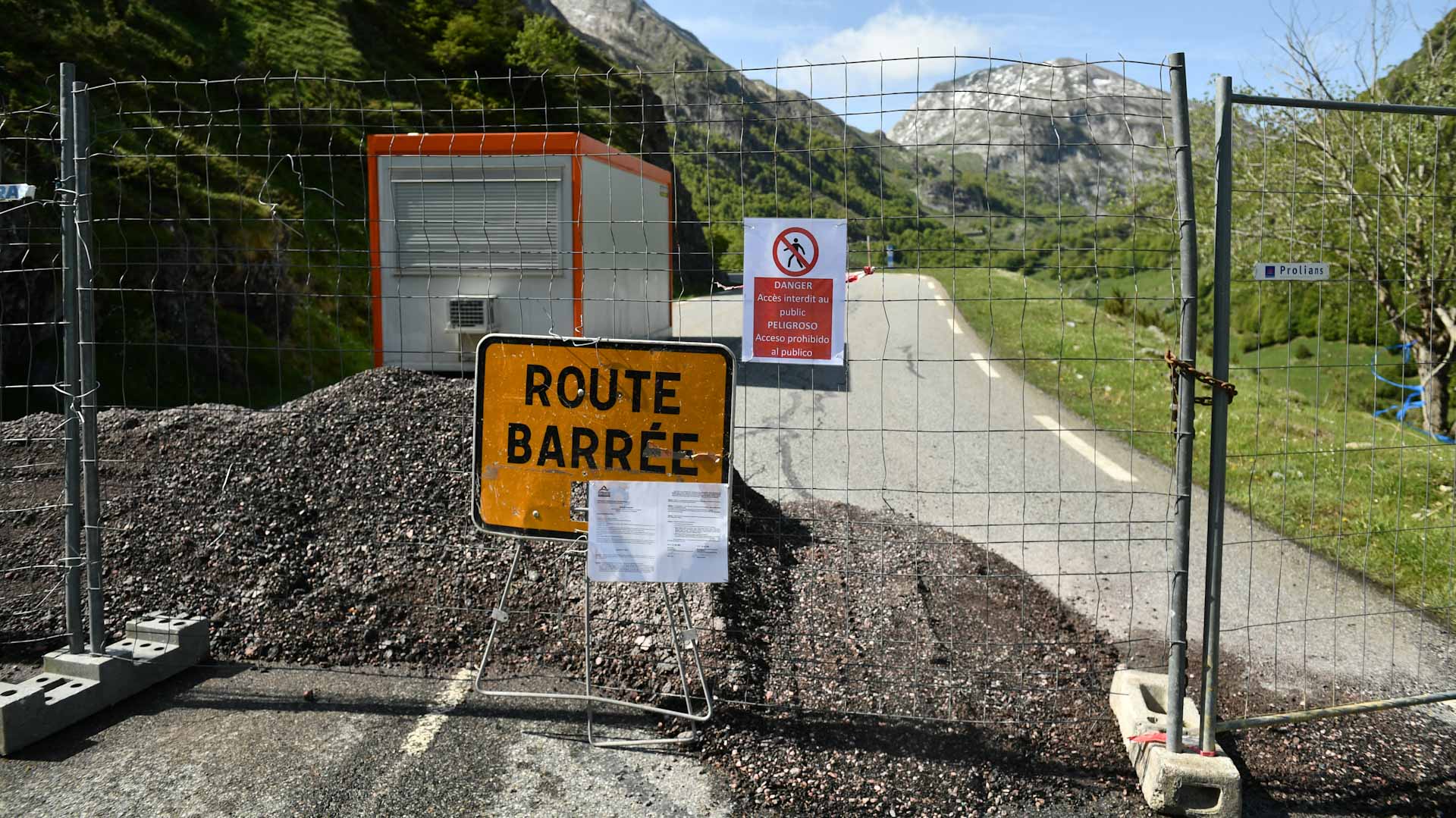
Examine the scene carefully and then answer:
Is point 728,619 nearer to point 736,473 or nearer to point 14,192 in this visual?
point 736,473

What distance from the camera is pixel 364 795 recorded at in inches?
144

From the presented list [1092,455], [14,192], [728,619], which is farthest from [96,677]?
[1092,455]

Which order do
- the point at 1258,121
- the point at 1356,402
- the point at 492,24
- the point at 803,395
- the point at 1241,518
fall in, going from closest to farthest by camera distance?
the point at 1241,518 < the point at 803,395 < the point at 1258,121 < the point at 1356,402 < the point at 492,24

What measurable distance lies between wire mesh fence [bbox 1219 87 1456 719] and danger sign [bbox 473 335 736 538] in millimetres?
2236

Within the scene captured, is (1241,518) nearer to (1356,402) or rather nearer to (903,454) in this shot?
(903,454)

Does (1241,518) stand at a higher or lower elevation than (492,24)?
lower

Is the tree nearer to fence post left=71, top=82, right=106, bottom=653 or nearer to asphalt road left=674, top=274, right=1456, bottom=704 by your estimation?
asphalt road left=674, top=274, right=1456, bottom=704

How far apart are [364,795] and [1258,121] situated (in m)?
14.9

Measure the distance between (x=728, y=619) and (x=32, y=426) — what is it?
19.7ft

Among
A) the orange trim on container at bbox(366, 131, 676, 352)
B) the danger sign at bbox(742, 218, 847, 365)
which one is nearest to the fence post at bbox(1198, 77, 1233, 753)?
the danger sign at bbox(742, 218, 847, 365)

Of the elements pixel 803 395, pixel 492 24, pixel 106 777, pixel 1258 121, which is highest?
pixel 492 24

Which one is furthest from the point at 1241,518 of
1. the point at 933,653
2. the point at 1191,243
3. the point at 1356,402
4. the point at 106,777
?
the point at 1356,402

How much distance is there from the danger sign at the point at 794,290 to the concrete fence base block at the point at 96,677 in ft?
10.2

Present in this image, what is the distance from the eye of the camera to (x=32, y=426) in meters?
7.44
